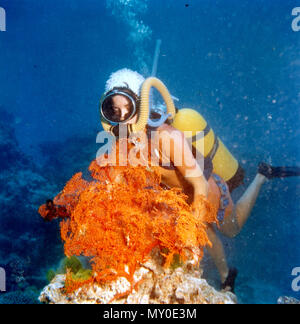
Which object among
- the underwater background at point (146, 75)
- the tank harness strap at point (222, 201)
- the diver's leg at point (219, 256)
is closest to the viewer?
the tank harness strap at point (222, 201)

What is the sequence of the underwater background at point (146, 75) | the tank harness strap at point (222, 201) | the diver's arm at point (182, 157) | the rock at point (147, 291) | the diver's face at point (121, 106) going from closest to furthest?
the rock at point (147, 291) < the diver's face at point (121, 106) < the diver's arm at point (182, 157) < the tank harness strap at point (222, 201) < the underwater background at point (146, 75)

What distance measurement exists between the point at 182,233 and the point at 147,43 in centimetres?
5500

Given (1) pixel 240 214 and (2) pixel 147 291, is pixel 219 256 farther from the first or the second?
(2) pixel 147 291

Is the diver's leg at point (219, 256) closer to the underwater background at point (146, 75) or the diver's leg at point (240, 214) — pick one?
the diver's leg at point (240, 214)

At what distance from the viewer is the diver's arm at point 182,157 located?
2.74 m

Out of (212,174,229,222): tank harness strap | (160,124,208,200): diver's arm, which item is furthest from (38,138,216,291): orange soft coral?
(212,174,229,222): tank harness strap

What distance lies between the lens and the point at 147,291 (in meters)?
2.21

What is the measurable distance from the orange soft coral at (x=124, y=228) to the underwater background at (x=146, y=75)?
622cm

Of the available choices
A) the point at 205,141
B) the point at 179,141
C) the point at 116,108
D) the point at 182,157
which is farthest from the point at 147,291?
the point at 205,141

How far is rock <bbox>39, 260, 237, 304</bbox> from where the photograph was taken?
6.79ft

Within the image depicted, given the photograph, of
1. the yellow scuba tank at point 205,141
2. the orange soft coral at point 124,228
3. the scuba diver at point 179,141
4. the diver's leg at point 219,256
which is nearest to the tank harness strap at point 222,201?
the scuba diver at point 179,141

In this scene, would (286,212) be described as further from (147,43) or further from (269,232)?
(147,43)

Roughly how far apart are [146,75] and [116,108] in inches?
692
